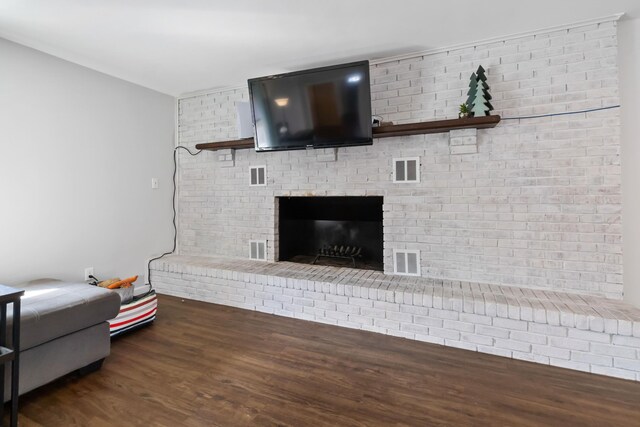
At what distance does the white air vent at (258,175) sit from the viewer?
3.24 meters

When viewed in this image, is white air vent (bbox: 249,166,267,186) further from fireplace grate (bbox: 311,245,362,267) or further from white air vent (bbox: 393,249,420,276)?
white air vent (bbox: 393,249,420,276)

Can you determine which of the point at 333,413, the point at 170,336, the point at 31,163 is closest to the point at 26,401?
the point at 170,336

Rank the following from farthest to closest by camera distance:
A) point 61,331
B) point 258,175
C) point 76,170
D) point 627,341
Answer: point 258,175
point 76,170
point 627,341
point 61,331

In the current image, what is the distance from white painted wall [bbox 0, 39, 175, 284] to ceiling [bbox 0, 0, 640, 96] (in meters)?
0.33

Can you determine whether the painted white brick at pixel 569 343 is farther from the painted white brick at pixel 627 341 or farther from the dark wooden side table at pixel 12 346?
the dark wooden side table at pixel 12 346

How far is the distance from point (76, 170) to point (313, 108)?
2.18 meters

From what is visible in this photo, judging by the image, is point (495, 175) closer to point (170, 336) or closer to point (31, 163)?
point (170, 336)

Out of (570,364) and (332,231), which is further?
(332,231)

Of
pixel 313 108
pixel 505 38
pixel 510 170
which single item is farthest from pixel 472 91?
pixel 313 108

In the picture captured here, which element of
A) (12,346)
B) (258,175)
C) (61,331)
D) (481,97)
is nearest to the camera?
(12,346)

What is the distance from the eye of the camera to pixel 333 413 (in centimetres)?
148

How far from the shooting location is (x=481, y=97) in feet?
7.45

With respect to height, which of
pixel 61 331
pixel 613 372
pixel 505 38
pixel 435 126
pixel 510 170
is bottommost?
pixel 613 372

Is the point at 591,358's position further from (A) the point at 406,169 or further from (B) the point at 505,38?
(B) the point at 505,38
